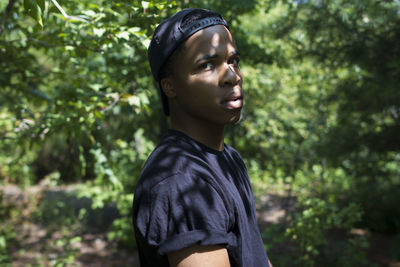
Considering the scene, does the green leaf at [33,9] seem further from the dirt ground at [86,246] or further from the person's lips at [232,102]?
the dirt ground at [86,246]

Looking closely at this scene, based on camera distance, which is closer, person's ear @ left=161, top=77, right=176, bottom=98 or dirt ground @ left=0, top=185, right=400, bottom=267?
person's ear @ left=161, top=77, right=176, bottom=98

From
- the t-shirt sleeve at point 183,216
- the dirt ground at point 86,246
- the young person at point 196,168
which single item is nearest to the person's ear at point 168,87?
the young person at point 196,168

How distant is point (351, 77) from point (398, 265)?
9.70ft

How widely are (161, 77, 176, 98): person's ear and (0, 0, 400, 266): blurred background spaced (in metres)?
0.62

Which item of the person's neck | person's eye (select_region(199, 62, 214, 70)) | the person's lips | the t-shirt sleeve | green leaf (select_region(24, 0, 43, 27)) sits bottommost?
the t-shirt sleeve

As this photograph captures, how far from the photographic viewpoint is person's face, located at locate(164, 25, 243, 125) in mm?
1407

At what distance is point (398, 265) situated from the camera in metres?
5.44

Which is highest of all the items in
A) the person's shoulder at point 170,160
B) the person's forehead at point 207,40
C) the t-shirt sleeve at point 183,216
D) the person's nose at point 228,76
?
the person's forehead at point 207,40

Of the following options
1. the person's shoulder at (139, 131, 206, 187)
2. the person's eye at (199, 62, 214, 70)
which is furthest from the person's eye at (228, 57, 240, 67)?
the person's shoulder at (139, 131, 206, 187)

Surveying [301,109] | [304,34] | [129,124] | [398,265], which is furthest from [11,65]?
[398,265]

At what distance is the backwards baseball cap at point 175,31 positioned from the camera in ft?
4.66

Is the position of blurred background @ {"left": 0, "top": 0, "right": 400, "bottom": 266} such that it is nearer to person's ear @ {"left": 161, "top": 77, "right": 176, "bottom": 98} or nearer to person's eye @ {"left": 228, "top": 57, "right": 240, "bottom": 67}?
person's ear @ {"left": 161, "top": 77, "right": 176, "bottom": 98}

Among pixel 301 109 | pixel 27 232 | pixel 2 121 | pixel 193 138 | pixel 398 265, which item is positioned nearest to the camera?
pixel 193 138

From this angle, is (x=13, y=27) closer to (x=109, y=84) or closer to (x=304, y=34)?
(x=109, y=84)
